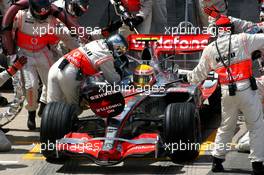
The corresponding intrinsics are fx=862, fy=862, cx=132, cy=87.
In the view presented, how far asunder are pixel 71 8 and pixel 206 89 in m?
2.59

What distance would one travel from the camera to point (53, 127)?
10641mm

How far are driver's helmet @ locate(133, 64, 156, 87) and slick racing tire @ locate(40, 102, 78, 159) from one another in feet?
3.89

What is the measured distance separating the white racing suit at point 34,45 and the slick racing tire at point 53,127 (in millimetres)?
1852

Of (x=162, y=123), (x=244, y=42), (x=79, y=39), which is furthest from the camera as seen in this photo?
(x=79, y=39)

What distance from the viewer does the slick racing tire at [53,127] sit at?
10.6m

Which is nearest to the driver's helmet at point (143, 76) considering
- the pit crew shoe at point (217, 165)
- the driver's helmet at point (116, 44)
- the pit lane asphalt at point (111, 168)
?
the driver's helmet at point (116, 44)

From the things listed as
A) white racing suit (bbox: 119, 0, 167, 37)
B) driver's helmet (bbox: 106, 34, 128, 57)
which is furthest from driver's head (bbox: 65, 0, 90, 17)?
driver's helmet (bbox: 106, 34, 128, 57)

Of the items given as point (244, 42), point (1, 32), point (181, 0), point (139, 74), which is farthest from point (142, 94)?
point (181, 0)

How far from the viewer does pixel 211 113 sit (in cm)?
1332

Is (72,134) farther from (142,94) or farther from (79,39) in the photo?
(79,39)

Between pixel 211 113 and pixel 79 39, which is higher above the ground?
pixel 79 39

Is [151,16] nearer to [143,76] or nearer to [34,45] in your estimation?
[34,45]

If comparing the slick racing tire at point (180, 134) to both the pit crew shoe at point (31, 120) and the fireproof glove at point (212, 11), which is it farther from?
the fireproof glove at point (212, 11)

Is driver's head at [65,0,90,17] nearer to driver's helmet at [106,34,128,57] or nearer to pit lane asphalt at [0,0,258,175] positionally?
driver's helmet at [106,34,128,57]
